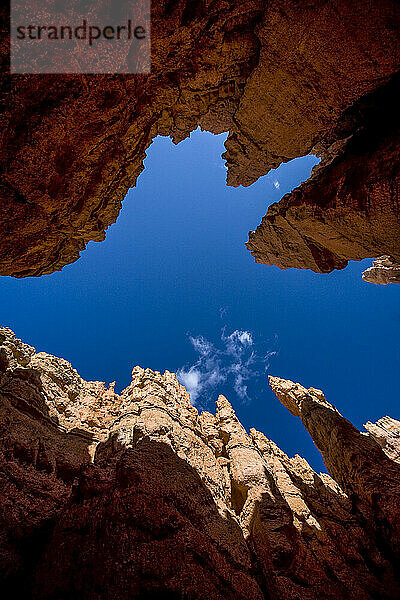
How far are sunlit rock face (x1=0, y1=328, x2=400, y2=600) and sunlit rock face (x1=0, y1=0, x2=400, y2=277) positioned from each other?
769 cm

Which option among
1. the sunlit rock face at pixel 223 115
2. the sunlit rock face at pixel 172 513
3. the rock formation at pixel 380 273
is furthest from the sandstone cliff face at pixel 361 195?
the rock formation at pixel 380 273

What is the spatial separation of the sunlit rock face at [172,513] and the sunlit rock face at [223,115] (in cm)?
769

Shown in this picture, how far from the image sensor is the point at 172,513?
6.60 metres

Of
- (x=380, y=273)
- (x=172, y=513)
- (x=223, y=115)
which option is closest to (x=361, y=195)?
(x=223, y=115)

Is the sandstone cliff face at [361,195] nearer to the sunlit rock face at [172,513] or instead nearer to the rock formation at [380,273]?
the sunlit rock face at [172,513]

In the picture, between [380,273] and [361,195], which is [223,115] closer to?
[361,195]

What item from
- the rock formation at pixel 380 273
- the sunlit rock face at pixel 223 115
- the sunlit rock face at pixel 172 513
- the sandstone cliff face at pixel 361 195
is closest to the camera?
the sunlit rock face at pixel 172 513

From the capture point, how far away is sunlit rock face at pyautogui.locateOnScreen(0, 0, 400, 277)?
20.0 feet

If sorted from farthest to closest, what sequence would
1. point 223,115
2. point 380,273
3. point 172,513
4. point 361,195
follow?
point 380,273, point 223,115, point 361,195, point 172,513

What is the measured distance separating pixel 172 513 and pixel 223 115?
667 inches

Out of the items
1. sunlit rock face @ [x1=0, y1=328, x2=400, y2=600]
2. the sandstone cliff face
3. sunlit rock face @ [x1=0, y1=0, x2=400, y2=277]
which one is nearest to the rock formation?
the sandstone cliff face

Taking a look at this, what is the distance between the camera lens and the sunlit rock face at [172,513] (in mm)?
4832

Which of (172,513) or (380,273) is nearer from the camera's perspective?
(172,513)

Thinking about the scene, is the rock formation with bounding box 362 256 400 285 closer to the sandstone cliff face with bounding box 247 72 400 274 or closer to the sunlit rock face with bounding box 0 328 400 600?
the sandstone cliff face with bounding box 247 72 400 274
